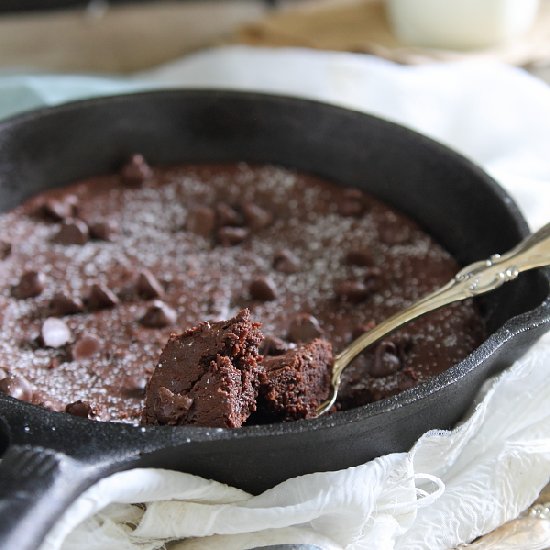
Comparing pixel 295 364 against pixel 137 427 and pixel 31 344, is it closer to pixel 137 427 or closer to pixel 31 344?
pixel 137 427

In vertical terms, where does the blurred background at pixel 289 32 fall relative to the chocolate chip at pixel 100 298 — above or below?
above

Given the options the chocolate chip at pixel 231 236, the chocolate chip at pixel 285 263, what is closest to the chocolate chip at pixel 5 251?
the chocolate chip at pixel 231 236

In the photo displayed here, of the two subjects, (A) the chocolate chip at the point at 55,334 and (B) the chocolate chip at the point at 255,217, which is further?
(B) the chocolate chip at the point at 255,217

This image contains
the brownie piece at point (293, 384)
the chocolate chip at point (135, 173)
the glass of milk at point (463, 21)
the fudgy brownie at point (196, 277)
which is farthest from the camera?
the glass of milk at point (463, 21)

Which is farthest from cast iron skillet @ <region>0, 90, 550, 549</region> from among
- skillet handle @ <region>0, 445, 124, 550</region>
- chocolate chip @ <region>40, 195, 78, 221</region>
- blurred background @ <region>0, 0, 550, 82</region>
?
blurred background @ <region>0, 0, 550, 82</region>

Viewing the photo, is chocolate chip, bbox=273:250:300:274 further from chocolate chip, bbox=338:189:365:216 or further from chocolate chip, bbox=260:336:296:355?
chocolate chip, bbox=260:336:296:355

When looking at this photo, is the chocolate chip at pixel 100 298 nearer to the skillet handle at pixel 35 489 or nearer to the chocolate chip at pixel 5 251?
the chocolate chip at pixel 5 251

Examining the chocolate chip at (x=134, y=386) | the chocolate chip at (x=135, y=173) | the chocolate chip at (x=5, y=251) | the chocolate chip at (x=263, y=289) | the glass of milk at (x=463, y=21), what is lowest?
the chocolate chip at (x=134, y=386)

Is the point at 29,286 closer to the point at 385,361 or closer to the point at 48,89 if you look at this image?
the point at 385,361

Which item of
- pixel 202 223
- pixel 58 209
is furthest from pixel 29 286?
pixel 202 223
